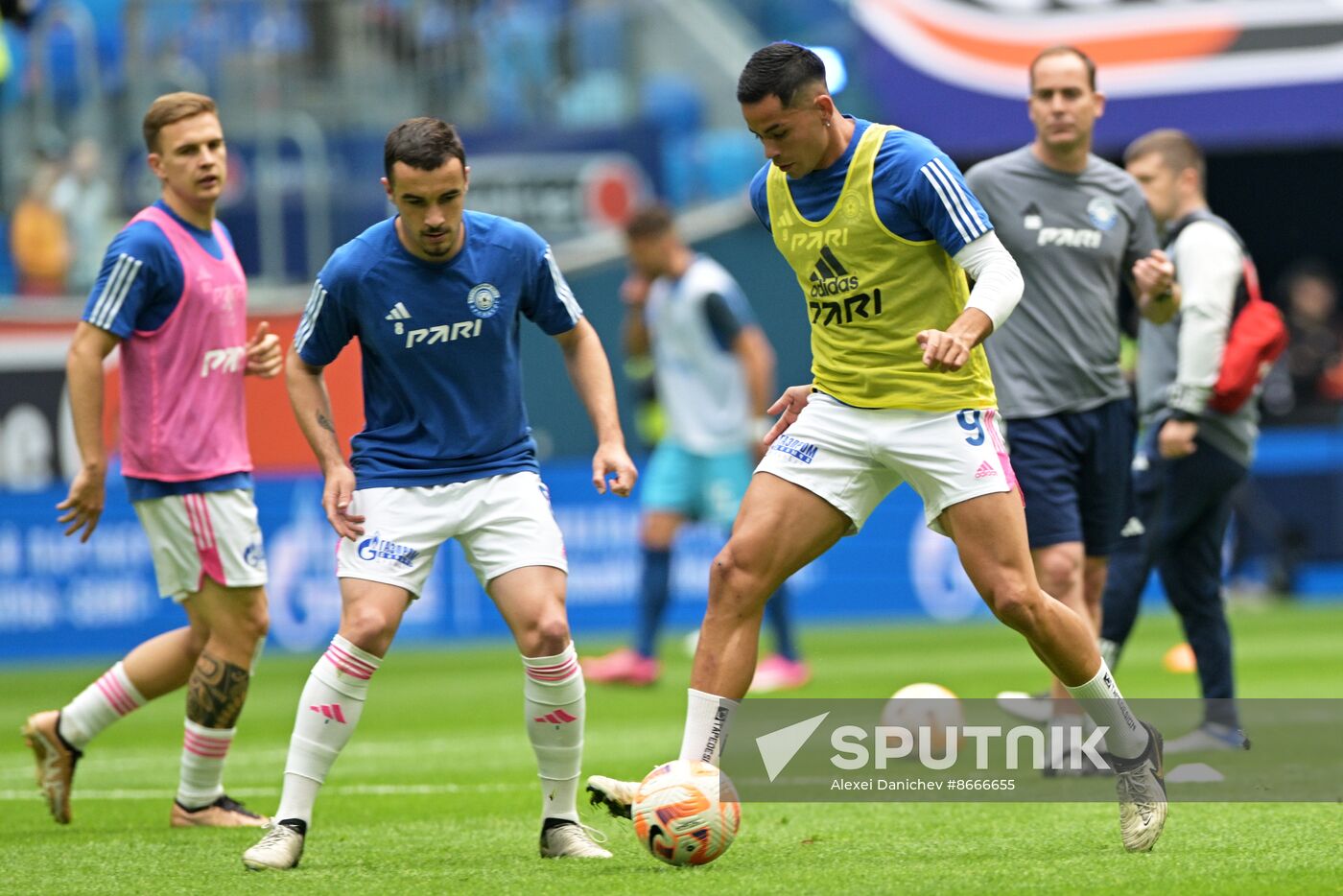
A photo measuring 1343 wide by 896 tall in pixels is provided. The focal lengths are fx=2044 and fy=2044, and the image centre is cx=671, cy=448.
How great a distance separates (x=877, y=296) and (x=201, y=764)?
10.2ft

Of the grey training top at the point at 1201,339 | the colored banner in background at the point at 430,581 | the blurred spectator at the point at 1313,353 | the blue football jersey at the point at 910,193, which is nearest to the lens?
the blue football jersey at the point at 910,193

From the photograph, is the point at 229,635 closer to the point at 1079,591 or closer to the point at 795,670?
the point at 1079,591

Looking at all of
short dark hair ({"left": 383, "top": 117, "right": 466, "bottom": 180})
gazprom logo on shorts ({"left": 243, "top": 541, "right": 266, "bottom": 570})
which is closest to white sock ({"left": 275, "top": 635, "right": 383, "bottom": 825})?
gazprom logo on shorts ({"left": 243, "top": 541, "right": 266, "bottom": 570})

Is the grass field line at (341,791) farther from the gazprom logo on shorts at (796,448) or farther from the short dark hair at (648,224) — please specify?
the short dark hair at (648,224)

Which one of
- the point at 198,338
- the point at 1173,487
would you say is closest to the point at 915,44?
the point at 1173,487

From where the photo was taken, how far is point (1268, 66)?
20.4m

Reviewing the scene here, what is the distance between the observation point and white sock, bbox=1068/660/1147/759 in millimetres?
6402

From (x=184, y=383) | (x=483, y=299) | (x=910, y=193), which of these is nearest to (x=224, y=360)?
(x=184, y=383)

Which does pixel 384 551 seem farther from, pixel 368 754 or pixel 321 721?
pixel 368 754

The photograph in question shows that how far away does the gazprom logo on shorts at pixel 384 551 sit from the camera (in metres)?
6.49

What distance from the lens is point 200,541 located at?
298 inches

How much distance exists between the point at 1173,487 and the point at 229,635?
156 inches

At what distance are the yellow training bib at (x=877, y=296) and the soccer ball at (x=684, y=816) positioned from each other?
4.28 ft

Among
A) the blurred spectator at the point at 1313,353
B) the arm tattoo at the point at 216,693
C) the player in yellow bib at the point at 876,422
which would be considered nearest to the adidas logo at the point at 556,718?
the player in yellow bib at the point at 876,422
